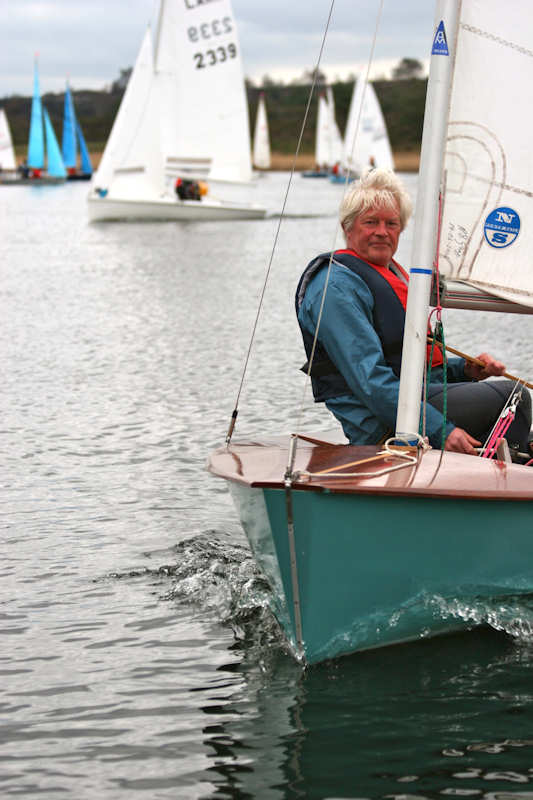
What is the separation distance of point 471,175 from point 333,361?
2.79 feet

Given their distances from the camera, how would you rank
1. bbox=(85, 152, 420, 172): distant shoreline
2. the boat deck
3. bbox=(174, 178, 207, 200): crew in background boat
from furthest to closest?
bbox=(85, 152, 420, 172): distant shoreline, bbox=(174, 178, 207, 200): crew in background boat, the boat deck

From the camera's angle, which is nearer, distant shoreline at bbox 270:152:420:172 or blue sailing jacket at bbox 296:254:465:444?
blue sailing jacket at bbox 296:254:465:444

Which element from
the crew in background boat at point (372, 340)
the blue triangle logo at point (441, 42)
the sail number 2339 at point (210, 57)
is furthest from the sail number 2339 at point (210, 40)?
the blue triangle logo at point (441, 42)

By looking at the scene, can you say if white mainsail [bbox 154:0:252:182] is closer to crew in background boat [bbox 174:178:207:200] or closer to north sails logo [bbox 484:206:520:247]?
crew in background boat [bbox 174:178:207:200]

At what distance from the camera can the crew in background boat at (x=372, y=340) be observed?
4574mm

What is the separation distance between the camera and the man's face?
4773 mm

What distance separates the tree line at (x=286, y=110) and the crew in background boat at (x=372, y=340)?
82756 mm

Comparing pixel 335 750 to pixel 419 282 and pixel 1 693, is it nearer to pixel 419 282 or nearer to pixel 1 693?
pixel 1 693

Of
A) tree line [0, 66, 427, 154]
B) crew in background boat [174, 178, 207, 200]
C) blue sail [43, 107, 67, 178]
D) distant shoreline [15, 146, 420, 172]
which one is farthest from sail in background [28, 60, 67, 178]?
crew in background boat [174, 178, 207, 200]

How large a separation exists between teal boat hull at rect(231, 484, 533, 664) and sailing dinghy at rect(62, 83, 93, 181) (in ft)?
215

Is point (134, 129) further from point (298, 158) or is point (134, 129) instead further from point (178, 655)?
point (298, 158)

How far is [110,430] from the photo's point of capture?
8812 millimetres

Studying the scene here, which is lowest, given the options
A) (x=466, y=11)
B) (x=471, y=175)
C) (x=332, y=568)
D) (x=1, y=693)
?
(x=1, y=693)

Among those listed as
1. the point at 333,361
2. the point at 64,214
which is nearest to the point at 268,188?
the point at 64,214
